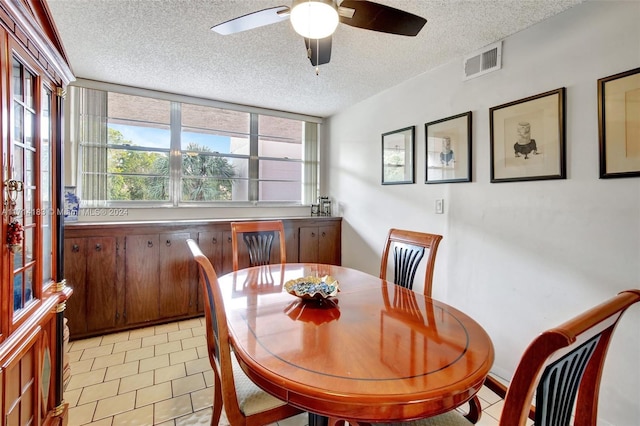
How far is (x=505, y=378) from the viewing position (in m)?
2.11

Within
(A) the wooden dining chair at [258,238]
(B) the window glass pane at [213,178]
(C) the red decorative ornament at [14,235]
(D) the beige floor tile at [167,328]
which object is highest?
(B) the window glass pane at [213,178]

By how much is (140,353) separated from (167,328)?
1.61ft

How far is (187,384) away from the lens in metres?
2.00

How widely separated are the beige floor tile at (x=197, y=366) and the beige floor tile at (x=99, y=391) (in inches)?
17.1

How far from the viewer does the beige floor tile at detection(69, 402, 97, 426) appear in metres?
1.65

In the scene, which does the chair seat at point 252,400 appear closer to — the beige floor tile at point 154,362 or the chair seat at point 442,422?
the chair seat at point 442,422

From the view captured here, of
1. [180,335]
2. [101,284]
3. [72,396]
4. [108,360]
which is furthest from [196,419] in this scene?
[101,284]

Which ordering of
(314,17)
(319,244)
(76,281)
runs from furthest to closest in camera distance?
(319,244)
(76,281)
(314,17)

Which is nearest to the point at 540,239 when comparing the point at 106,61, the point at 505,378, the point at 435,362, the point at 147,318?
the point at 505,378

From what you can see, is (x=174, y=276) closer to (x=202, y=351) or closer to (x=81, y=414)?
(x=202, y=351)

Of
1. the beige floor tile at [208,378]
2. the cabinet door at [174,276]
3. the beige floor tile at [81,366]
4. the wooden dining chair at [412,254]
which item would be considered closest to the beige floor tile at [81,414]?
the beige floor tile at [81,366]

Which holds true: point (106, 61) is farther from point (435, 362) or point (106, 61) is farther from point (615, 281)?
point (615, 281)

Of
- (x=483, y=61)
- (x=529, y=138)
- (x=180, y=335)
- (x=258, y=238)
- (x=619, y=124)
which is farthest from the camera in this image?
(x=180, y=335)

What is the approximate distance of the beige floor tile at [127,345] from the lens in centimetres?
247
